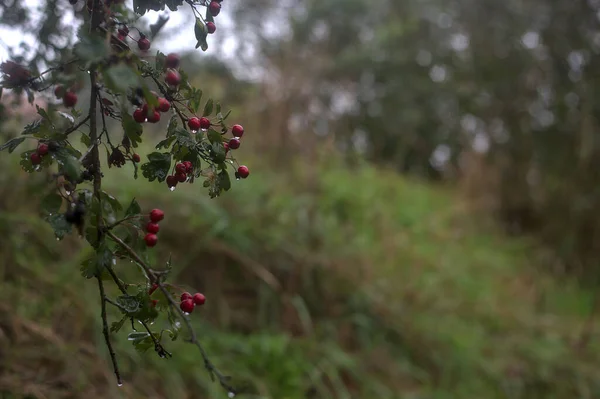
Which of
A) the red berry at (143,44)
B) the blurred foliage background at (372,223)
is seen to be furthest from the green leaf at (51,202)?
the blurred foliage background at (372,223)

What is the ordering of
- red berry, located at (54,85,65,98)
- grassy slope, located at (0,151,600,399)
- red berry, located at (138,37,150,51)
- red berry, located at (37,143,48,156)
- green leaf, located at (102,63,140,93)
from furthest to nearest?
grassy slope, located at (0,151,600,399) → red berry, located at (54,85,65,98) → red berry, located at (138,37,150,51) → red berry, located at (37,143,48,156) → green leaf, located at (102,63,140,93)

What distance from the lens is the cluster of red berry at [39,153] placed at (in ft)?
2.57

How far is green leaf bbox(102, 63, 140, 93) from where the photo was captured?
630 mm

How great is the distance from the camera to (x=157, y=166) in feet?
2.85

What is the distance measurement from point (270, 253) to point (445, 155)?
3.99 meters

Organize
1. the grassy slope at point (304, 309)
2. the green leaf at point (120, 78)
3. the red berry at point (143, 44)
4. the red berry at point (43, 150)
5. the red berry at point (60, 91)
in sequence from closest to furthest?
the green leaf at point (120, 78) < the red berry at point (43, 150) < the red berry at point (143, 44) < the red berry at point (60, 91) < the grassy slope at point (304, 309)

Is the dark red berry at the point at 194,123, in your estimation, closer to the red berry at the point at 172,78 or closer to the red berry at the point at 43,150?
the red berry at the point at 172,78

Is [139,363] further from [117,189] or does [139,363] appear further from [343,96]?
[343,96]

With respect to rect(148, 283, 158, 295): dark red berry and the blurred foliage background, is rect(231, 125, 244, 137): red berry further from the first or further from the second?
the blurred foliage background

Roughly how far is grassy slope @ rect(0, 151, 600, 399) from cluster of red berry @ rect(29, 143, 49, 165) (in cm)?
112

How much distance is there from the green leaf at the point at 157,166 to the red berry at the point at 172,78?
11cm

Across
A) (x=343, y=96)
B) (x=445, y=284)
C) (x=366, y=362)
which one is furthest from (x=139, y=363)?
(x=343, y=96)

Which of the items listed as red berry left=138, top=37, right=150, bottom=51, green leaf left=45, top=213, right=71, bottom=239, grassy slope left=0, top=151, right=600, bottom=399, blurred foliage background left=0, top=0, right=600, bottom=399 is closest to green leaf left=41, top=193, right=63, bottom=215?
green leaf left=45, top=213, right=71, bottom=239

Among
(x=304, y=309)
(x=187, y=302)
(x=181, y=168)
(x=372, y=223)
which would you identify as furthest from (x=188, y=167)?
(x=372, y=223)
